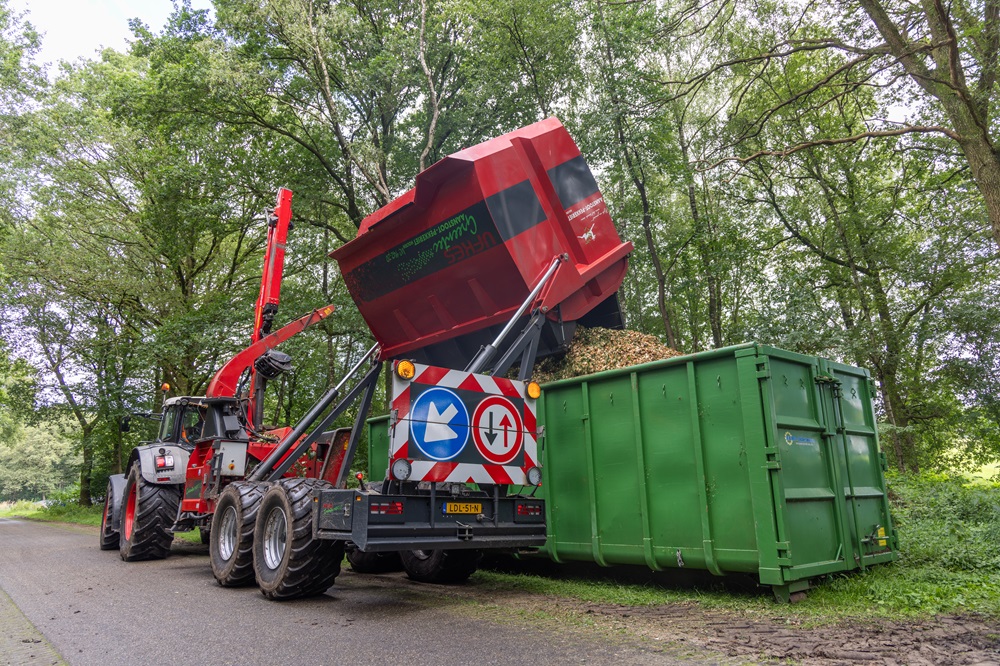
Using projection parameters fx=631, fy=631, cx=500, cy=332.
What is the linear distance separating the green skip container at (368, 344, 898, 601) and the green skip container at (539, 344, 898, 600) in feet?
0.03

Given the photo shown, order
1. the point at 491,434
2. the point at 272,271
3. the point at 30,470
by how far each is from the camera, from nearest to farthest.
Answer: the point at 491,434 < the point at 272,271 < the point at 30,470

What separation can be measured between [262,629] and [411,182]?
13.8 m

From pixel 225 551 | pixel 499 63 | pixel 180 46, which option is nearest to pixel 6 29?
pixel 180 46

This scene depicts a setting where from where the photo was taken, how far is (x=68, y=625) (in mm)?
4789

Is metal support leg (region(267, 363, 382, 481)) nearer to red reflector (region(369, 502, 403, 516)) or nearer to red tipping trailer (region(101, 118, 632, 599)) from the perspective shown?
red tipping trailer (region(101, 118, 632, 599))

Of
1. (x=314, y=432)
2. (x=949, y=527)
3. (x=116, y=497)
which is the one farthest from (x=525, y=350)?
(x=116, y=497)

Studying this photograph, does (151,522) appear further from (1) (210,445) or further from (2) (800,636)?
(2) (800,636)

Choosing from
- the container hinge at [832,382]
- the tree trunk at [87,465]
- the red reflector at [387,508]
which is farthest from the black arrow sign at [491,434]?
the tree trunk at [87,465]

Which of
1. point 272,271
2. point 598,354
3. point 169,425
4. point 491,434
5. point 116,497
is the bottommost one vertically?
point 116,497

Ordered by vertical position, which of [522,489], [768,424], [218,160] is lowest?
[522,489]

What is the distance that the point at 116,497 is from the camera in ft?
34.4

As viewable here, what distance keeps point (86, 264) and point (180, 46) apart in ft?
21.6

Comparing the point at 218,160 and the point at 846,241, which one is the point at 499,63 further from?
the point at 846,241

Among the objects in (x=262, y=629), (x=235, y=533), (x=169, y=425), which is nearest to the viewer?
Result: (x=262, y=629)
